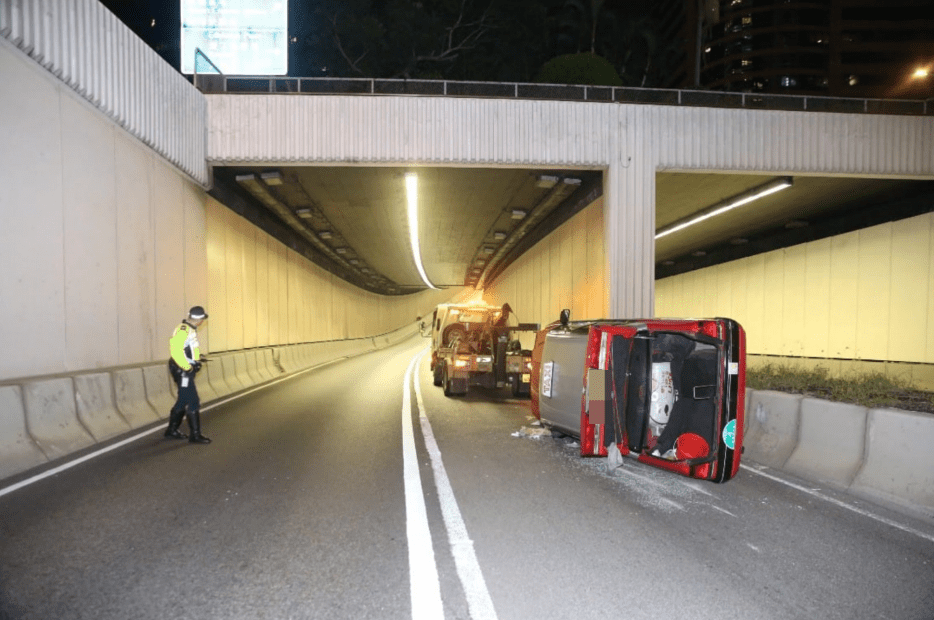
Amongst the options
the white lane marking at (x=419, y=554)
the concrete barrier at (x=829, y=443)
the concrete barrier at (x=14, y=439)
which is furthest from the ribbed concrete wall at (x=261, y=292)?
the concrete barrier at (x=829, y=443)

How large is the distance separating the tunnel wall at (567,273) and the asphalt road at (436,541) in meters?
9.15

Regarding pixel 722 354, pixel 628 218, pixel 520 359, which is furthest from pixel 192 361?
pixel 628 218

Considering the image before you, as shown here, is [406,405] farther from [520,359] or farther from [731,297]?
[731,297]

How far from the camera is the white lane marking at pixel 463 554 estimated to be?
363 centimetres

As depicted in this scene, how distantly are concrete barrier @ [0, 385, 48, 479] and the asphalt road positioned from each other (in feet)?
1.88

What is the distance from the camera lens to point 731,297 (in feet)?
84.9

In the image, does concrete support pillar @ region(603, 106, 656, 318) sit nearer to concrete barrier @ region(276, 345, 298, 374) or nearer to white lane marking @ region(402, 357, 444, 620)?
white lane marking @ region(402, 357, 444, 620)

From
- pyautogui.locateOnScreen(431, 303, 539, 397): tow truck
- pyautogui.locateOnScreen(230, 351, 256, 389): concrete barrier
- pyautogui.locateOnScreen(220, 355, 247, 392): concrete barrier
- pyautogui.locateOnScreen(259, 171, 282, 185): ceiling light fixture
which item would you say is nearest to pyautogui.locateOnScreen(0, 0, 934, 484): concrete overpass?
pyautogui.locateOnScreen(230, 351, 256, 389): concrete barrier

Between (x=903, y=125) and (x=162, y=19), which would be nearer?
(x=903, y=125)

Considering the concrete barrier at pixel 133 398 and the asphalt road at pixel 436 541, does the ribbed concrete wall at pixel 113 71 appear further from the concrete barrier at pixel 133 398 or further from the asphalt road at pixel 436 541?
the asphalt road at pixel 436 541

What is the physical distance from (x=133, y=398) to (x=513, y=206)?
1469cm

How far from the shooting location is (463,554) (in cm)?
449

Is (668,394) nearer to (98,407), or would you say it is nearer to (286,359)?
(98,407)

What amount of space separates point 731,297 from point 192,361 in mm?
23187
